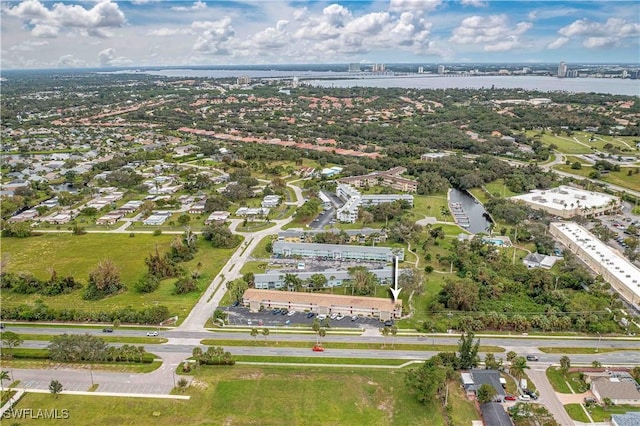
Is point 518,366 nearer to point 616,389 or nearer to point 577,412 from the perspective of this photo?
point 577,412

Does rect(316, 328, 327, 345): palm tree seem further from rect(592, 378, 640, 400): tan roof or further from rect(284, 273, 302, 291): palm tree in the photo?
rect(592, 378, 640, 400): tan roof

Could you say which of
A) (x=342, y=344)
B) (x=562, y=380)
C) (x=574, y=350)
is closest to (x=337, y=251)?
(x=342, y=344)

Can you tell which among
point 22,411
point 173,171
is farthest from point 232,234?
point 173,171

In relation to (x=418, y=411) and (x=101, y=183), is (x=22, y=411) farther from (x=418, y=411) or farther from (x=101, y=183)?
(x=101, y=183)

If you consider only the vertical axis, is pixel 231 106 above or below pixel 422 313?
above

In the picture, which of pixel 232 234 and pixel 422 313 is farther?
pixel 232 234

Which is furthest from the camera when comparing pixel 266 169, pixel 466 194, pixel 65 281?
pixel 266 169

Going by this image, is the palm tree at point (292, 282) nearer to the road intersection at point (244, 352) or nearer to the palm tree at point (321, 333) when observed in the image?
the road intersection at point (244, 352)
